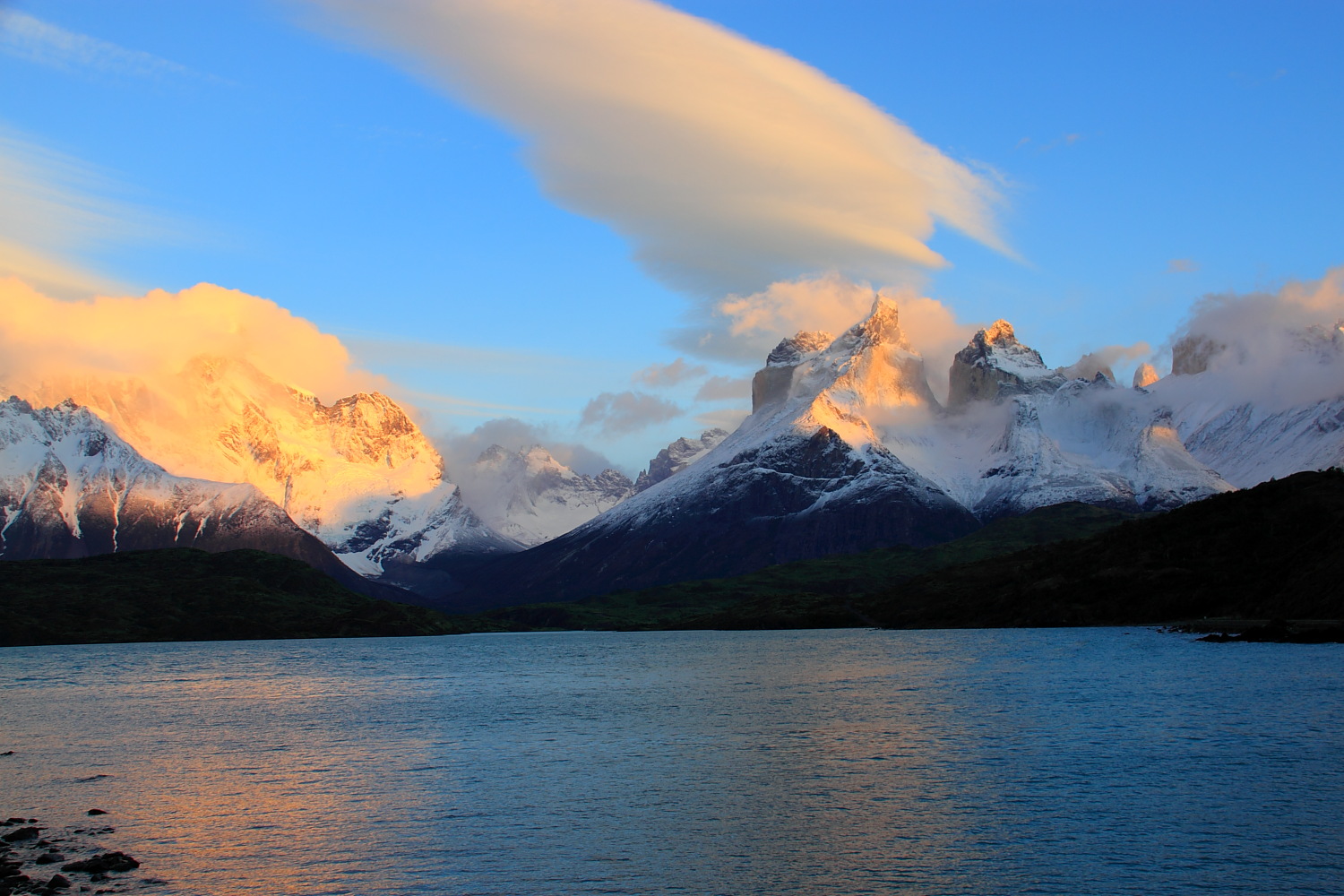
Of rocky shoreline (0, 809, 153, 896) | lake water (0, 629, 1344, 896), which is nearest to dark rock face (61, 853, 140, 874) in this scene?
rocky shoreline (0, 809, 153, 896)

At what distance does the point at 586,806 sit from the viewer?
223ft

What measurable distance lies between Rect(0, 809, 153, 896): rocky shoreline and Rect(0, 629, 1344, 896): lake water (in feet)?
5.16

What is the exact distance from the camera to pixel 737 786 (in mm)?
73188

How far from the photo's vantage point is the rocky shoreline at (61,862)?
50.2 meters

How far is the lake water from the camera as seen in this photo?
5216 centimetres

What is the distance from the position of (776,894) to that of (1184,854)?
1936 centimetres

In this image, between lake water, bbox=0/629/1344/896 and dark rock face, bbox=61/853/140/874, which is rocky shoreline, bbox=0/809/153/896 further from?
lake water, bbox=0/629/1344/896

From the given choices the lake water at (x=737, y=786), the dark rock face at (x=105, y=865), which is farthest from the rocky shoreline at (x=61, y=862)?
the lake water at (x=737, y=786)

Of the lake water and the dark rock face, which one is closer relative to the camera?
the lake water

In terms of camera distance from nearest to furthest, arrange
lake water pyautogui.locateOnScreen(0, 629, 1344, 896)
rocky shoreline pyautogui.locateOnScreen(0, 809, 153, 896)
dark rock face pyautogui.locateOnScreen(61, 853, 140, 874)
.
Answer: rocky shoreline pyautogui.locateOnScreen(0, 809, 153, 896)
lake water pyautogui.locateOnScreen(0, 629, 1344, 896)
dark rock face pyautogui.locateOnScreen(61, 853, 140, 874)

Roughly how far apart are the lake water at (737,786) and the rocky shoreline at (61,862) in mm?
1573

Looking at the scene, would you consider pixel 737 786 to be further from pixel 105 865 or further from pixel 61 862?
pixel 61 862

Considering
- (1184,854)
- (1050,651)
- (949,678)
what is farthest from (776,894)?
(1050,651)

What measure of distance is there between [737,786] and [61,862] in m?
37.8
